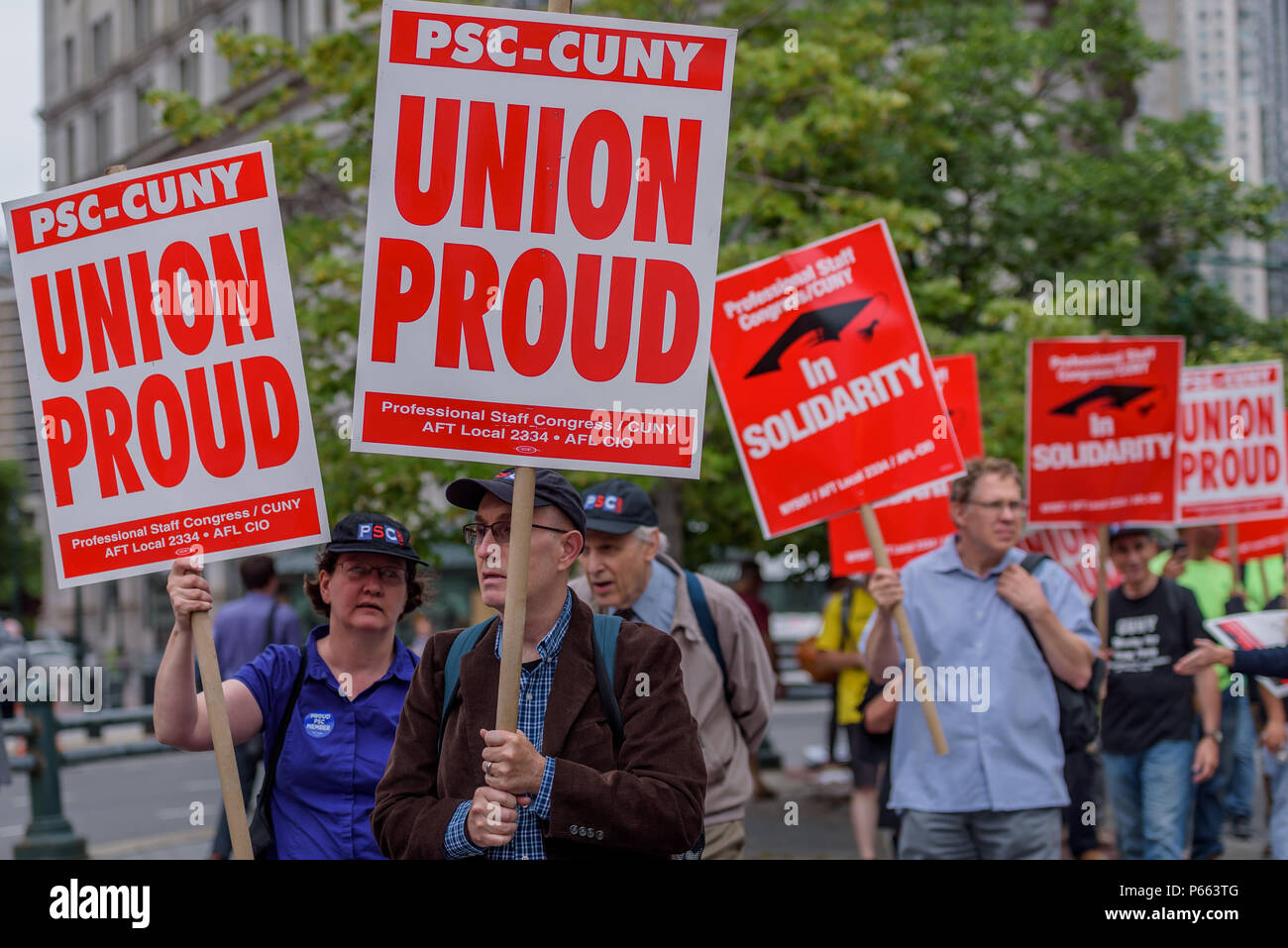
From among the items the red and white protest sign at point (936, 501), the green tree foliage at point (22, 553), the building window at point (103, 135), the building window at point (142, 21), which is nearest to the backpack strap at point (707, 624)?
the red and white protest sign at point (936, 501)

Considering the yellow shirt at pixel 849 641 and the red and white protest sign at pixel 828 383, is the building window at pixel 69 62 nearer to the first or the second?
the yellow shirt at pixel 849 641

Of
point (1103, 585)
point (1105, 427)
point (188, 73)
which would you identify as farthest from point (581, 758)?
point (188, 73)

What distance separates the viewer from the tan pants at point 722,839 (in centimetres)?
496

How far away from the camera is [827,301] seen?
5629 millimetres

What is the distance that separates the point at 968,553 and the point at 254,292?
2784 millimetres

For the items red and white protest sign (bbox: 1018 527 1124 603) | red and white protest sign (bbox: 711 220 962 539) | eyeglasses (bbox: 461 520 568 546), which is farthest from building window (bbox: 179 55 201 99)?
eyeglasses (bbox: 461 520 568 546)

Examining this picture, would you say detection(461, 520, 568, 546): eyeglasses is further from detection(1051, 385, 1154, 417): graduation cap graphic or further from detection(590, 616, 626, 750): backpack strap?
detection(1051, 385, 1154, 417): graduation cap graphic

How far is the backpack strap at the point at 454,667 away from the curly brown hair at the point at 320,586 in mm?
1035

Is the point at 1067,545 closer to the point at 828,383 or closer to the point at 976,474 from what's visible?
the point at 976,474

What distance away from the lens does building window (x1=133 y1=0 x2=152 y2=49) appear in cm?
2895

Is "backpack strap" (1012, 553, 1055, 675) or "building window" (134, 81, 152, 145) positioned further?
"building window" (134, 81, 152, 145)

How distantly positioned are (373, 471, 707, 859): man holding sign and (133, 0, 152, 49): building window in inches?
1118

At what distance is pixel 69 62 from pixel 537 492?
112 ft
